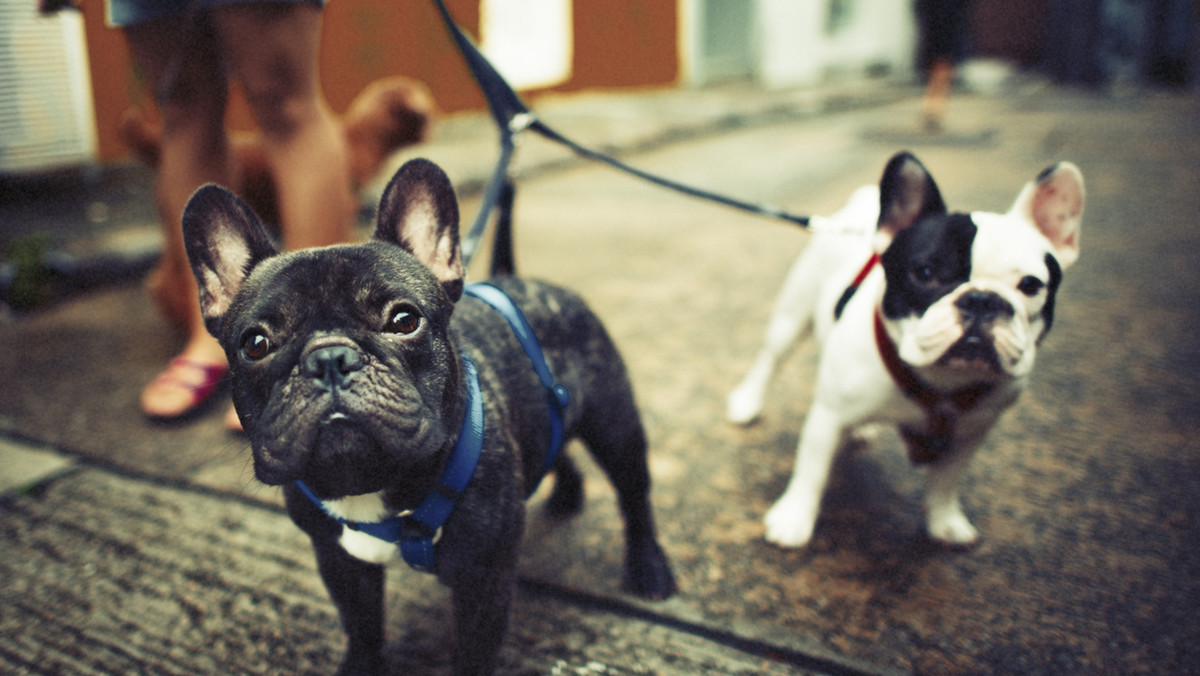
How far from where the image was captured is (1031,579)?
1.73 m

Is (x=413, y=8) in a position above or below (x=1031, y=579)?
above

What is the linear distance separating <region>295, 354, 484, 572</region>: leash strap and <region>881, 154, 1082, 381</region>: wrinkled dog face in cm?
93

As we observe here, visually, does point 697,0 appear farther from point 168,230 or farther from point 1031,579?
point 1031,579

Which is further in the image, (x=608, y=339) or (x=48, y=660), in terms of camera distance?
(x=608, y=339)

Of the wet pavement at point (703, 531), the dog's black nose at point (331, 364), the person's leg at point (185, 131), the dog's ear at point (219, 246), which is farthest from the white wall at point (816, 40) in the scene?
the dog's black nose at point (331, 364)

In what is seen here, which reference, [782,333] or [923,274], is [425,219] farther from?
[782,333]

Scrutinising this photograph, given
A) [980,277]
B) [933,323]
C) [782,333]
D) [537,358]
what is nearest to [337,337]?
[537,358]

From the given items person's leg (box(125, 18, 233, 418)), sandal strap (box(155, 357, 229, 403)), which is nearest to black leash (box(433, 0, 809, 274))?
person's leg (box(125, 18, 233, 418))

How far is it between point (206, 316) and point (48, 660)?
2.78ft

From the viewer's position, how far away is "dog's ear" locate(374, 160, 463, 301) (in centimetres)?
128

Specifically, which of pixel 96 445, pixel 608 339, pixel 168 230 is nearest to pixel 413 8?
pixel 168 230

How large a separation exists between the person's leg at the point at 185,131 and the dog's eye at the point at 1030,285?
95.0 inches

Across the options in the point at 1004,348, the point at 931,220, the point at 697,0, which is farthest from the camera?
the point at 697,0

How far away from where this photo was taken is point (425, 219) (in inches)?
52.2
